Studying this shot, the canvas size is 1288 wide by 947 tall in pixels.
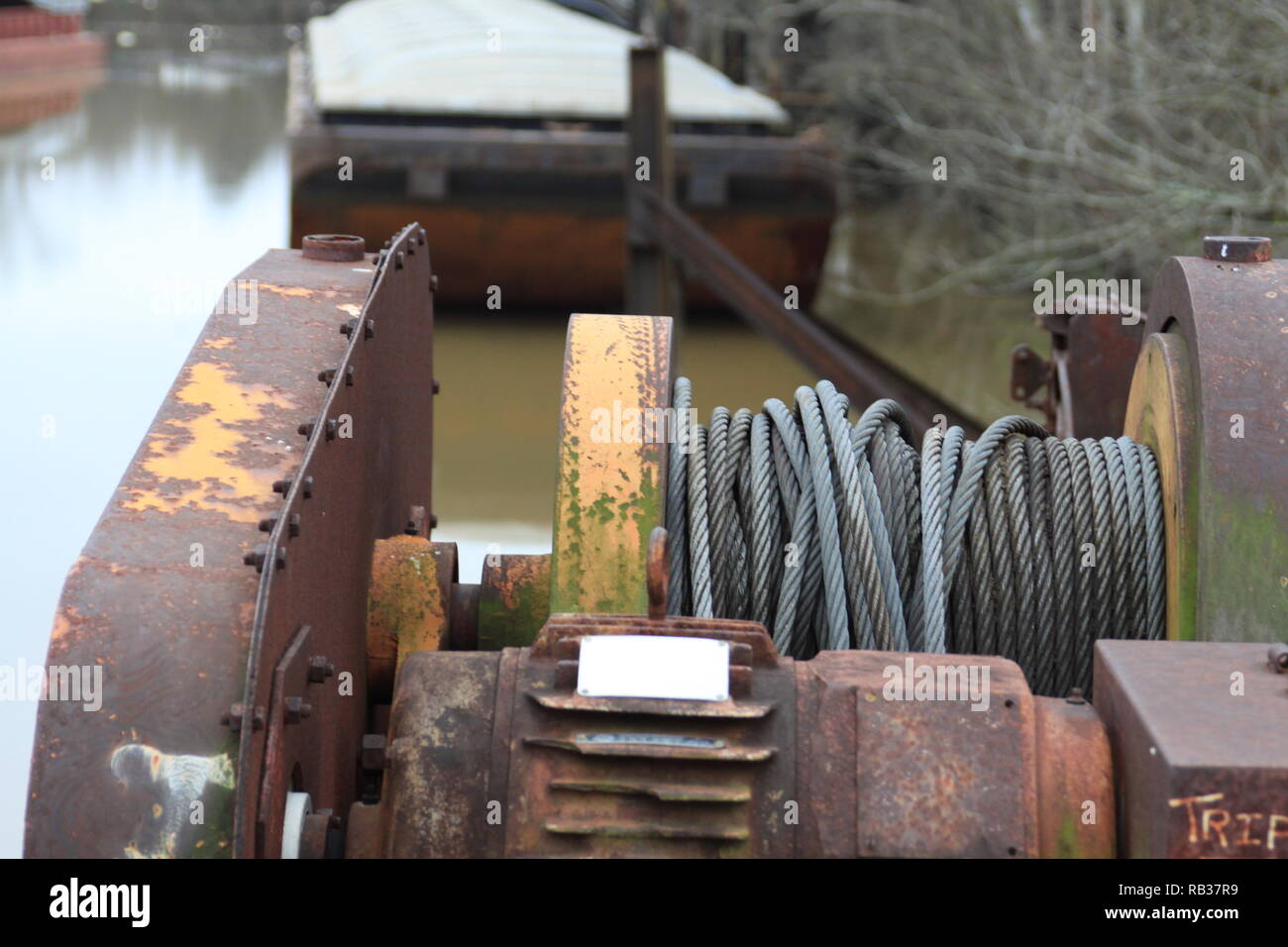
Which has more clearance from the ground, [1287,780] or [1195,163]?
[1195,163]

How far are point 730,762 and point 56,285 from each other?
8313 millimetres

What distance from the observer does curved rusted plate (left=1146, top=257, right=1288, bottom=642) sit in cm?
242

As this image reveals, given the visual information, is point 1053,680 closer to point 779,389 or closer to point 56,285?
point 779,389

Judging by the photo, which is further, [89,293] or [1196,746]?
[89,293]

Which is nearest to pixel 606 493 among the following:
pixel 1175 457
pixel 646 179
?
pixel 1175 457

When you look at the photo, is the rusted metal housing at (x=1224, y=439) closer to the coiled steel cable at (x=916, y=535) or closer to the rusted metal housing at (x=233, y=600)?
the coiled steel cable at (x=916, y=535)

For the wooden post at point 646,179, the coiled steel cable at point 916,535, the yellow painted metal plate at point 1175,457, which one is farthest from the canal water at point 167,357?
the yellow painted metal plate at point 1175,457

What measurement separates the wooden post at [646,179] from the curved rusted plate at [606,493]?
492cm

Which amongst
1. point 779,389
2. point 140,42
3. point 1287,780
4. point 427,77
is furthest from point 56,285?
point 140,42

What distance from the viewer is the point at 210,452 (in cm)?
222

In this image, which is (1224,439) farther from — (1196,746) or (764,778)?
(764,778)

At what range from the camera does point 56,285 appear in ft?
30.9

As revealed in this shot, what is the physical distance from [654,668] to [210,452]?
0.69m

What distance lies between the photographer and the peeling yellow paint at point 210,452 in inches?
83.3
